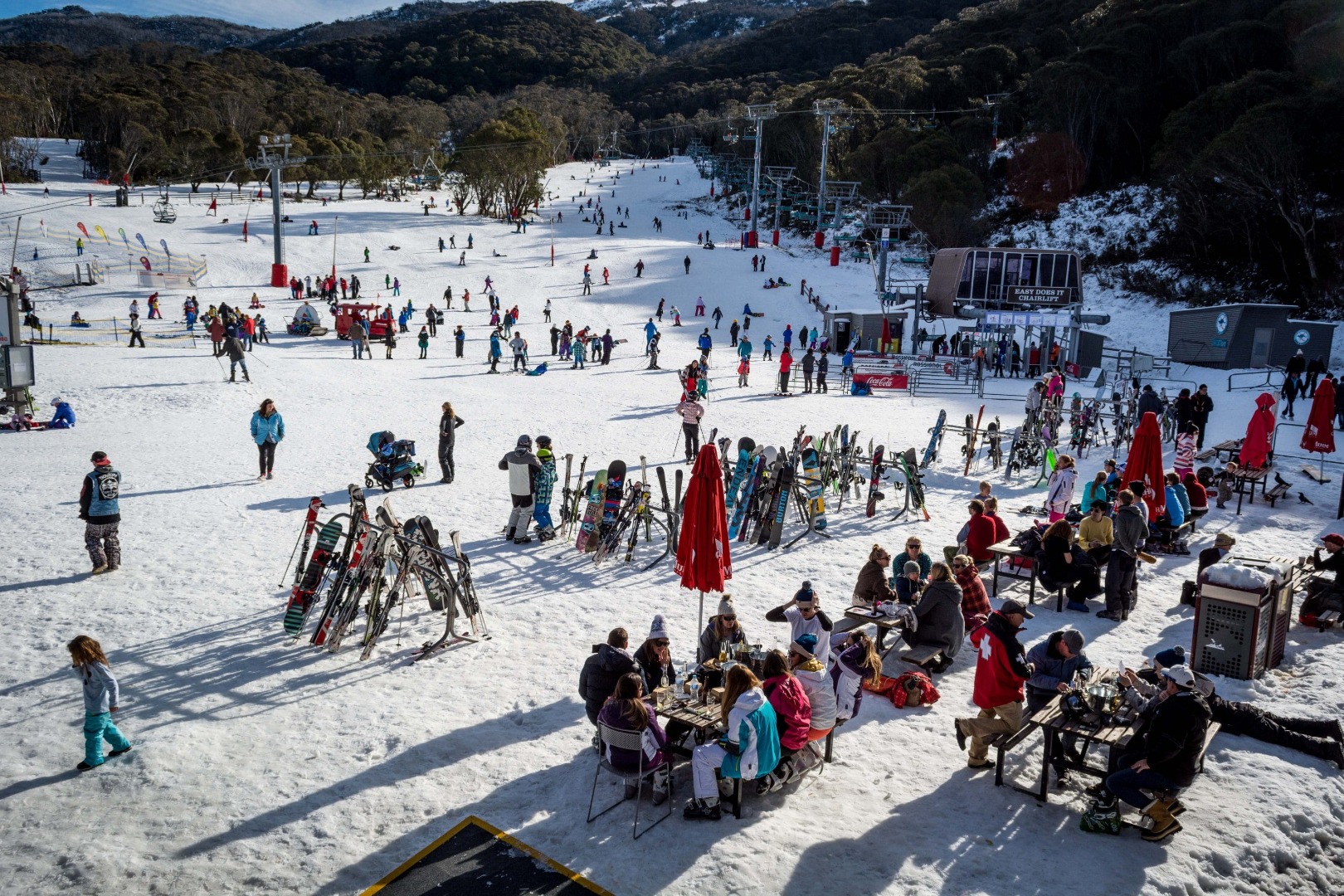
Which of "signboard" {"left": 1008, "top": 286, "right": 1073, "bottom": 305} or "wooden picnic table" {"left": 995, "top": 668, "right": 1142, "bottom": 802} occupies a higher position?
"signboard" {"left": 1008, "top": 286, "right": 1073, "bottom": 305}

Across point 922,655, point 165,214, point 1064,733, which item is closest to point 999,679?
point 1064,733

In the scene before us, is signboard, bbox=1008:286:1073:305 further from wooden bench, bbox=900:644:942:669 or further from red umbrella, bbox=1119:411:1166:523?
wooden bench, bbox=900:644:942:669

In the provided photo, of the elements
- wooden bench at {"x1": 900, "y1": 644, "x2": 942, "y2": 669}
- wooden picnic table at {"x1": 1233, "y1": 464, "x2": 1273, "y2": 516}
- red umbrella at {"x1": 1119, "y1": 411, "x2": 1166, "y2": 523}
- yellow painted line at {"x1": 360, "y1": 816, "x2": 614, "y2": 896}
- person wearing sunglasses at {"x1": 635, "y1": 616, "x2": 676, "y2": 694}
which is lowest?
yellow painted line at {"x1": 360, "y1": 816, "x2": 614, "y2": 896}

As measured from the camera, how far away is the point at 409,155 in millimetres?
81562

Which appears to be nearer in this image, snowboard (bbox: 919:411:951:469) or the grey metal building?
snowboard (bbox: 919:411:951:469)

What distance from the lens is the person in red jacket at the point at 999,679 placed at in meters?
6.46

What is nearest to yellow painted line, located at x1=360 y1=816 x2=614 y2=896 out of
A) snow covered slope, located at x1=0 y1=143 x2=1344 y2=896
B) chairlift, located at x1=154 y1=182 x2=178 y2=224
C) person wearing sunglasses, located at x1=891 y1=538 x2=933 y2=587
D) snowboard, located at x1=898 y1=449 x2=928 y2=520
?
snow covered slope, located at x1=0 y1=143 x2=1344 y2=896

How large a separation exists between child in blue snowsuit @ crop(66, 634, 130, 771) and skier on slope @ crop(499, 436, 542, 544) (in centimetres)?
543

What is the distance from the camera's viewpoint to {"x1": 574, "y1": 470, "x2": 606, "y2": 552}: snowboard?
37.6 ft

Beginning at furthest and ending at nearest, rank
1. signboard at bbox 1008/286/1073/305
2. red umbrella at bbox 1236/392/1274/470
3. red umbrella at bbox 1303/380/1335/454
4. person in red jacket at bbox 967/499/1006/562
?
signboard at bbox 1008/286/1073/305, red umbrella at bbox 1303/380/1335/454, red umbrella at bbox 1236/392/1274/470, person in red jacket at bbox 967/499/1006/562

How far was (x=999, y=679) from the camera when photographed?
648 cm

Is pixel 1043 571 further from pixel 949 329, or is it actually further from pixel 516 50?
pixel 516 50

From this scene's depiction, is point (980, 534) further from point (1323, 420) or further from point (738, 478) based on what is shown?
point (1323, 420)

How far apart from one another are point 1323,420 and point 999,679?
1362 cm
